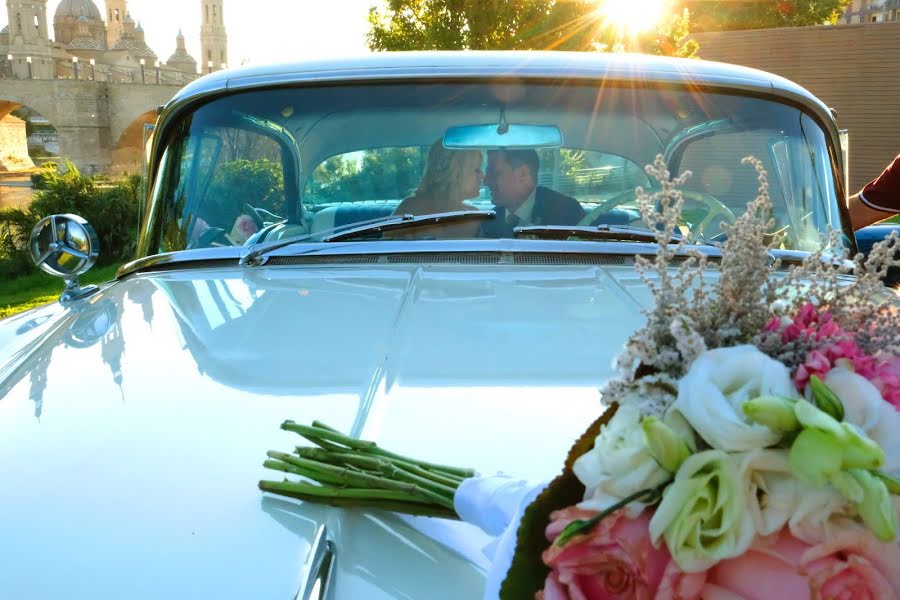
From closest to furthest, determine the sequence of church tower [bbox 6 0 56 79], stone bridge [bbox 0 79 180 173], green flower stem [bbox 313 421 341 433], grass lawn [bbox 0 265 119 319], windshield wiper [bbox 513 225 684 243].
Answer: green flower stem [bbox 313 421 341 433] < windshield wiper [bbox 513 225 684 243] < grass lawn [bbox 0 265 119 319] < stone bridge [bbox 0 79 180 173] < church tower [bbox 6 0 56 79]

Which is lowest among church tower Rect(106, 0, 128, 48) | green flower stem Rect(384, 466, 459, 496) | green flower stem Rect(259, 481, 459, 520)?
green flower stem Rect(259, 481, 459, 520)

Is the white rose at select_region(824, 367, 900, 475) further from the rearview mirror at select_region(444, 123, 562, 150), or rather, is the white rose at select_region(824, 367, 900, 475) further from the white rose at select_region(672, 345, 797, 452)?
the rearview mirror at select_region(444, 123, 562, 150)

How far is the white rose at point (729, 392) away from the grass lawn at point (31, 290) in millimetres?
9834


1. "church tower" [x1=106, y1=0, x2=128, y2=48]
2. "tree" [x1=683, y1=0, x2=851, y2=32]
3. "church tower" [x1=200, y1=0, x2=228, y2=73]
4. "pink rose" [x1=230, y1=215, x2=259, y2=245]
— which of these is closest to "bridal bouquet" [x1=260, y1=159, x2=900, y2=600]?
"pink rose" [x1=230, y1=215, x2=259, y2=245]

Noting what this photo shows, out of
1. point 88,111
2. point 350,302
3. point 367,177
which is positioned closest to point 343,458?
point 350,302

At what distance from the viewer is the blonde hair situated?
2719mm

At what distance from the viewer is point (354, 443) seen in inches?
54.2

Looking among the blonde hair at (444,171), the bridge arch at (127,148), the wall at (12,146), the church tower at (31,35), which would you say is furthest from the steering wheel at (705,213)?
the church tower at (31,35)

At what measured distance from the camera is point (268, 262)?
2.68m

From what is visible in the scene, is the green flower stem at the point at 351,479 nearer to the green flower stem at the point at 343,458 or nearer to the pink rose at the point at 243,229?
the green flower stem at the point at 343,458

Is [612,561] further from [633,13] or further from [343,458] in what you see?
[633,13]

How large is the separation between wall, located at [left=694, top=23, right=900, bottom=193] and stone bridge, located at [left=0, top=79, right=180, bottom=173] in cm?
5555

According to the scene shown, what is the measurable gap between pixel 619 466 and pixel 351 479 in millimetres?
537

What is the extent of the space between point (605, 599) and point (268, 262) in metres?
1.94
